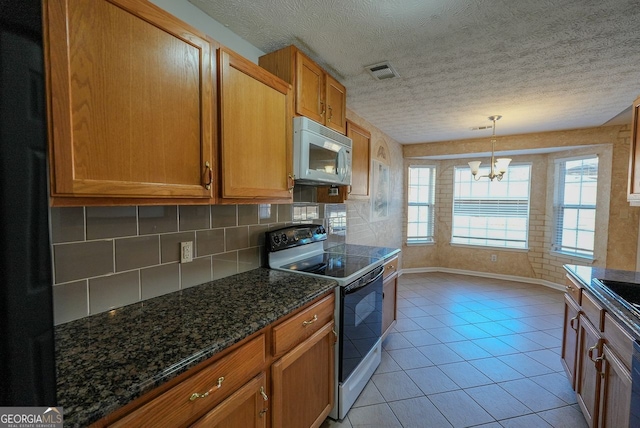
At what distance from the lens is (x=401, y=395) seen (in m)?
1.97

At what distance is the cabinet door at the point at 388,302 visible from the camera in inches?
95.2

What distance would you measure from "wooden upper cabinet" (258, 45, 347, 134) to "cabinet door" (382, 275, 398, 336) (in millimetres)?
1441

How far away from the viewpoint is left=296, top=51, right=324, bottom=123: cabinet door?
1716 millimetres

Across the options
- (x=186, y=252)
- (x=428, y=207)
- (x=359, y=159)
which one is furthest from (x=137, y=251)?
(x=428, y=207)

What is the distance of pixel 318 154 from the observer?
73.2 inches

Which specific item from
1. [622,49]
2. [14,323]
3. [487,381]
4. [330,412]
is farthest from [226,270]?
[622,49]

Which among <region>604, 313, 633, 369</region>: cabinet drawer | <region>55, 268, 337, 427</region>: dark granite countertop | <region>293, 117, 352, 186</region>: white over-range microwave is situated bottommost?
<region>604, 313, 633, 369</region>: cabinet drawer

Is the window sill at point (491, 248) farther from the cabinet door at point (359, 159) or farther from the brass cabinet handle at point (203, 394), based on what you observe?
the brass cabinet handle at point (203, 394)

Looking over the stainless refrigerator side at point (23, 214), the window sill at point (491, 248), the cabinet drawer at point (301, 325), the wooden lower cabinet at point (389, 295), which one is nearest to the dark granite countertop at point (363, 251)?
the wooden lower cabinet at point (389, 295)

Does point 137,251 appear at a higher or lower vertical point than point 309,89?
lower

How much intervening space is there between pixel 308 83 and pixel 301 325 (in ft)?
4.94

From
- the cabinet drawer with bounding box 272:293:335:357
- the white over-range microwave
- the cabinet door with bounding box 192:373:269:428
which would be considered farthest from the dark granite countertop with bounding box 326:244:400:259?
the cabinet door with bounding box 192:373:269:428

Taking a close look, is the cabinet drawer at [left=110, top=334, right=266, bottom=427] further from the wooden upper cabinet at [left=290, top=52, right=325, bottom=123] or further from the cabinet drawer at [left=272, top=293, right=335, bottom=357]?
the wooden upper cabinet at [left=290, top=52, right=325, bottom=123]

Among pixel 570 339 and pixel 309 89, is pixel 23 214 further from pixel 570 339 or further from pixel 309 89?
pixel 570 339
